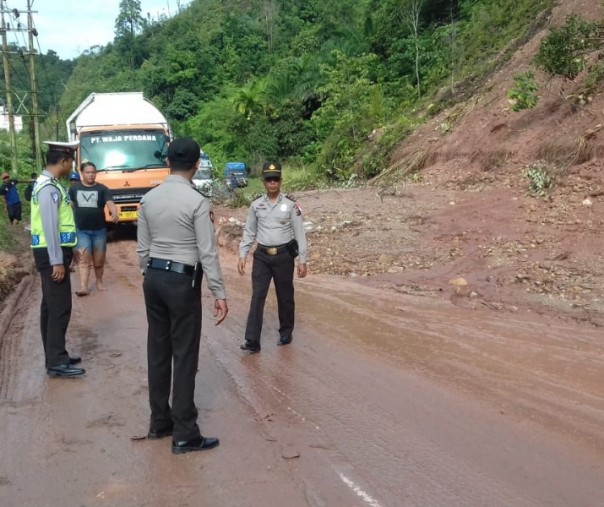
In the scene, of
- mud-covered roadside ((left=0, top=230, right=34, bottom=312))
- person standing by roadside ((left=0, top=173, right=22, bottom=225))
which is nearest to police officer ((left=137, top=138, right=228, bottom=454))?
mud-covered roadside ((left=0, top=230, right=34, bottom=312))

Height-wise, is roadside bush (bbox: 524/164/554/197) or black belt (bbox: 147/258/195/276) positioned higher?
roadside bush (bbox: 524/164/554/197)

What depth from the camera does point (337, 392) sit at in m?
5.31

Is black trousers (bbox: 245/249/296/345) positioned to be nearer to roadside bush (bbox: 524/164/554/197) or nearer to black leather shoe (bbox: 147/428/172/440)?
black leather shoe (bbox: 147/428/172/440)

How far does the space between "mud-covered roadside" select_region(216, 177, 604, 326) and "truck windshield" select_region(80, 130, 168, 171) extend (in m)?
2.33

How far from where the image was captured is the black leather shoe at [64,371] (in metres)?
5.74

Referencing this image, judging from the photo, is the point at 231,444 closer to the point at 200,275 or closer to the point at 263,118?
the point at 200,275

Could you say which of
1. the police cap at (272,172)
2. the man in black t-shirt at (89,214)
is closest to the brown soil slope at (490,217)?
the police cap at (272,172)

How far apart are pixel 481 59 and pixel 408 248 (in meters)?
13.3

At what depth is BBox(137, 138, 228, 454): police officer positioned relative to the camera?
4.11 m

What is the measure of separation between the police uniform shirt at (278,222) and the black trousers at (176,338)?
237 cm

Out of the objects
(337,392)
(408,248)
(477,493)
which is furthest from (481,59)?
(477,493)

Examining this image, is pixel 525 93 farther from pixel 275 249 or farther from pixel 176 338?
pixel 176 338

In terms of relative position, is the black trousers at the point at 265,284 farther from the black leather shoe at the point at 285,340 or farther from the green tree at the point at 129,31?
the green tree at the point at 129,31

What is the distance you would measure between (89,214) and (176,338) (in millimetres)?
5341
